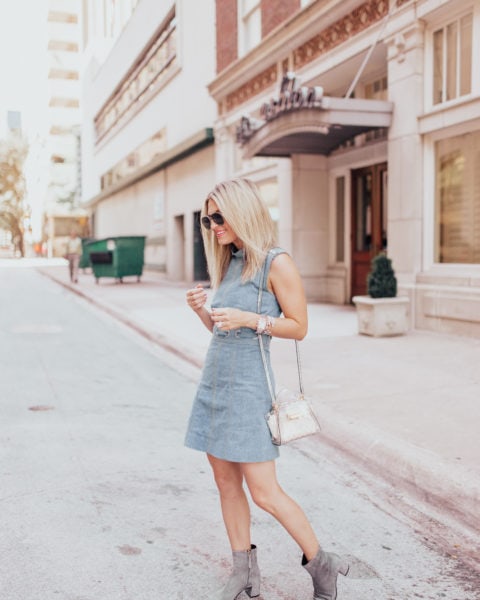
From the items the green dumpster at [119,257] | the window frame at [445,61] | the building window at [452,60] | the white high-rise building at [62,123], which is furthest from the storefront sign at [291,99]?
the white high-rise building at [62,123]

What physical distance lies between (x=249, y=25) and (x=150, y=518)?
16.1m

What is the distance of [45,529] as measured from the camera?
142 inches

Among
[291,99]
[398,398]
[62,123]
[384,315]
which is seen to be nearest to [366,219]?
[291,99]

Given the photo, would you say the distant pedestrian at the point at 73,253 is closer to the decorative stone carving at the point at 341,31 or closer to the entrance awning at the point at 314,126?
the entrance awning at the point at 314,126

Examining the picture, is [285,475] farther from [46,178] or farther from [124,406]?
[46,178]

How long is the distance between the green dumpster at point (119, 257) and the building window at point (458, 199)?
46.7ft

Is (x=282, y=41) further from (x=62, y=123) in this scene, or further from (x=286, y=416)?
(x=62, y=123)

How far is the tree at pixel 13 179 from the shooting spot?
7006 cm

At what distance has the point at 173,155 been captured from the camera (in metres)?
23.5

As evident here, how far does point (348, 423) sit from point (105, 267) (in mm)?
19428

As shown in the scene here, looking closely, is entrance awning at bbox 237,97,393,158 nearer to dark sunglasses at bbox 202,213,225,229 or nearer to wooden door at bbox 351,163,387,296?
wooden door at bbox 351,163,387,296

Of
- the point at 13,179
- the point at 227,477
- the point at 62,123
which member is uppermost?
the point at 62,123

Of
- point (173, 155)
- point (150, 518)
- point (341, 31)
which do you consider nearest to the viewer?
point (150, 518)

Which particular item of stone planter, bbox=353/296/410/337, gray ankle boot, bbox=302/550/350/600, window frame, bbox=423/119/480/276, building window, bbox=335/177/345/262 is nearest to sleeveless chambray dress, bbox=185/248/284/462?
gray ankle boot, bbox=302/550/350/600
